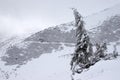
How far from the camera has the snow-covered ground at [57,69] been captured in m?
11.5

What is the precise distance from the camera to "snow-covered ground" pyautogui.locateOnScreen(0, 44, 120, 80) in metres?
11.5

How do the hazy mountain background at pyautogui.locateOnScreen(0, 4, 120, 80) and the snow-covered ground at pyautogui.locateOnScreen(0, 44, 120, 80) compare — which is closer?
the snow-covered ground at pyautogui.locateOnScreen(0, 44, 120, 80)

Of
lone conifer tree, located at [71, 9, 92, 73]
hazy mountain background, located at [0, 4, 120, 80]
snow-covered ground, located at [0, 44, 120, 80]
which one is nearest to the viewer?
snow-covered ground, located at [0, 44, 120, 80]

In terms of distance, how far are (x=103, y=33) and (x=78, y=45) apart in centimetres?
16502

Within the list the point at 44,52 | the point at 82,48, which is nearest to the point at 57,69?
the point at 44,52

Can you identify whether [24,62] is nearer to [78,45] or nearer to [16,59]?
[16,59]

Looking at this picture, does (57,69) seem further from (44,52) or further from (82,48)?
(82,48)

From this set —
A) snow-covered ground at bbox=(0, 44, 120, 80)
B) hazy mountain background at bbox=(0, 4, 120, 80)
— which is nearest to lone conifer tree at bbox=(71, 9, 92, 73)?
snow-covered ground at bbox=(0, 44, 120, 80)

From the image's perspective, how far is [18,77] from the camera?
116 m

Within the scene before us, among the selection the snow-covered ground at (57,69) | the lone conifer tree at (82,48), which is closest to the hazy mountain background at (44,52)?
the snow-covered ground at (57,69)

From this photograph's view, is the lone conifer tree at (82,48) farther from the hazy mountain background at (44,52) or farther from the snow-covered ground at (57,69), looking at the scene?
the hazy mountain background at (44,52)

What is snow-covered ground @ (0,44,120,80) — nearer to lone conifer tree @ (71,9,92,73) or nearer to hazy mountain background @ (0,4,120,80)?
hazy mountain background @ (0,4,120,80)

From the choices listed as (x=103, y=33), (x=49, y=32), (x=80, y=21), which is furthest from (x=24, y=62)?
(x=80, y=21)

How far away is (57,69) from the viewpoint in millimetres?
105438
